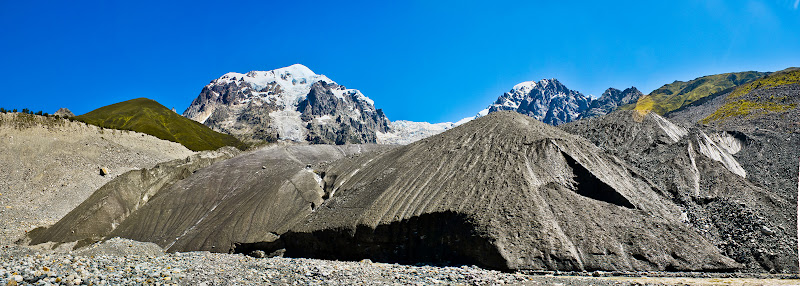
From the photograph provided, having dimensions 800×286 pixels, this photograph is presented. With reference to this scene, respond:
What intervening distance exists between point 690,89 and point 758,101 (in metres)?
117

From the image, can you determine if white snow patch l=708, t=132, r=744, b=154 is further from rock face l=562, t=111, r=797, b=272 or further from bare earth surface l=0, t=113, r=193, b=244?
bare earth surface l=0, t=113, r=193, b=244

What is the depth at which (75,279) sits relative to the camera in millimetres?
8758

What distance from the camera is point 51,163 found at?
142 feet

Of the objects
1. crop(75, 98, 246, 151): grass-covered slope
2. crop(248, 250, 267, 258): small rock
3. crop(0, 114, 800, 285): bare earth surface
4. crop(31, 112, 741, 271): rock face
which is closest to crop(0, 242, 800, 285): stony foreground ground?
crop(0, 114, 800, 285): bare earth surface

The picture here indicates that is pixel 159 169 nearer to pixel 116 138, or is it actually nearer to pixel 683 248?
pixel 116 138

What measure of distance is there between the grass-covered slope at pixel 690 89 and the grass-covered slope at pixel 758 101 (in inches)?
2407

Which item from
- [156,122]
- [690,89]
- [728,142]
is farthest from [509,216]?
[690,89]

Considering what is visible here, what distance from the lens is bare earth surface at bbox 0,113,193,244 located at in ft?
116

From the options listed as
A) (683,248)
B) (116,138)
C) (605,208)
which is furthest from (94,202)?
(683,248)

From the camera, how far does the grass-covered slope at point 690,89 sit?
133850mm

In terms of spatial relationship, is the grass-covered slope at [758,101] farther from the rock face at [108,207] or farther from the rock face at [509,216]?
the rock face at [108,207]

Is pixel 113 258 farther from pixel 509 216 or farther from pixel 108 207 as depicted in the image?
pixel 108 207

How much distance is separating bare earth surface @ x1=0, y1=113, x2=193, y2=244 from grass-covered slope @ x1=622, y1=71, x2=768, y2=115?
482 ft

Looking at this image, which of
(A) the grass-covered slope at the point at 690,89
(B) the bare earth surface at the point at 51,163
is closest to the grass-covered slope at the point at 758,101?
(A) the grass-covered slope at the point at 690,89
